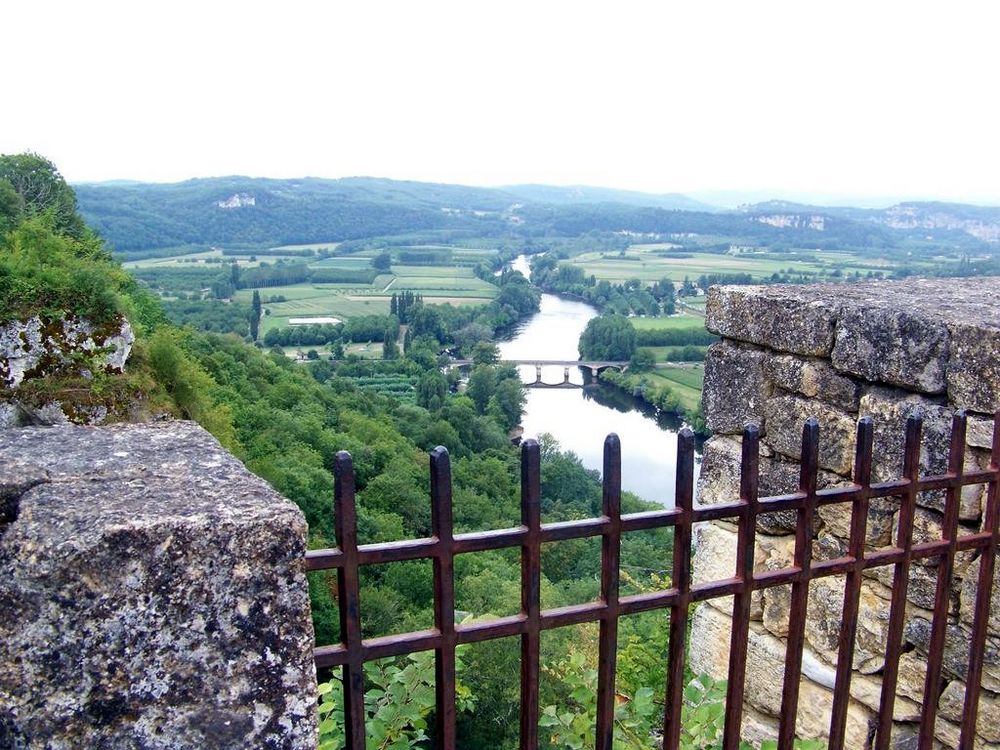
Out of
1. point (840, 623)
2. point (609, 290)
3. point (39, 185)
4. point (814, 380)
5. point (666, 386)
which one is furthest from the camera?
point (609, 290)

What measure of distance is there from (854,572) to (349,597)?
1.24 m

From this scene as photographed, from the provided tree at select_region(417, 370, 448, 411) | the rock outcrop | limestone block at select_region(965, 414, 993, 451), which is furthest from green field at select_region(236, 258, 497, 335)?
limestone block at select_region(965, 414, 993, 451)

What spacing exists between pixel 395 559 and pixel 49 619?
53 cm

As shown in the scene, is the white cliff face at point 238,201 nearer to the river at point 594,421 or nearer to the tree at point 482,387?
the river at point 594,421

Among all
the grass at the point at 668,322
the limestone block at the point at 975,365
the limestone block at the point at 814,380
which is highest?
the limestone block at the point at 975,365

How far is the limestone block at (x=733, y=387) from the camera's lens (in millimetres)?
3047

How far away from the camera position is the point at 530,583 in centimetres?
169

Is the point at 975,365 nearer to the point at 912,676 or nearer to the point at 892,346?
the point at 892,346

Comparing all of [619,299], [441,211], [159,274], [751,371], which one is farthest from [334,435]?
[441,211]

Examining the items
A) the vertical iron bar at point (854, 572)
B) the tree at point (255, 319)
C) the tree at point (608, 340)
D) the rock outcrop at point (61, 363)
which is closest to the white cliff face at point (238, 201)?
the tree at point (255, 319)

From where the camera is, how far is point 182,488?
1.38 meters

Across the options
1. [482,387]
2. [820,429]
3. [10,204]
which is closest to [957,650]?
[820,429]

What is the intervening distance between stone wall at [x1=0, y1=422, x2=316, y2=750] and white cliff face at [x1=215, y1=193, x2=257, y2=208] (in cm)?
14002

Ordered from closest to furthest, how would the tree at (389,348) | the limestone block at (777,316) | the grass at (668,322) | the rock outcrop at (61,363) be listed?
A: 1. the limestone block at (777,316)
2. the rock outcrop at (61,363)
3. the tree at (389,348)
4. the grass at (668,322)
